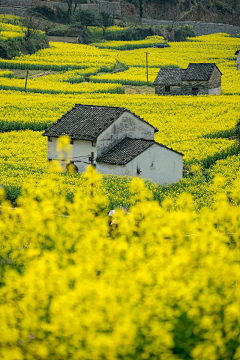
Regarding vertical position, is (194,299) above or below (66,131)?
above

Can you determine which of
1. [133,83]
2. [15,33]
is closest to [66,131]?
[133,83]

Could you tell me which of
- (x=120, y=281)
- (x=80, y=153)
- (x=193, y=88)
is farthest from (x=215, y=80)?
(x=120, y=281)

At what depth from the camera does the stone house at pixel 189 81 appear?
64.5 metres

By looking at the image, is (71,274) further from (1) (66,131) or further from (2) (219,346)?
(1) (66,131)

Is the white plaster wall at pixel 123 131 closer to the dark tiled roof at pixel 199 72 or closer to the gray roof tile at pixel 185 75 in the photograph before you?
the gray roof tile at pixel 185 75

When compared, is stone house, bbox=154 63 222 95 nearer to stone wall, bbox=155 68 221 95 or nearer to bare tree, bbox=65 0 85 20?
stone wall, bbox=155 68 221 95

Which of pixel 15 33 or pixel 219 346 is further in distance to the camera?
pixel 15 33

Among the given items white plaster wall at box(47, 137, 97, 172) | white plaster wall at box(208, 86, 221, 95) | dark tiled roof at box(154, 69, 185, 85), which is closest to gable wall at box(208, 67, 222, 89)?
white plaster wall at box(208, 86, 221, 95)

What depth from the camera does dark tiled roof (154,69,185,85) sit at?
6462 centimetres

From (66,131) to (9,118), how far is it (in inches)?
627

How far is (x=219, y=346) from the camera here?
10586mm

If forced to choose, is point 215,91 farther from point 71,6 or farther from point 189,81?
point 71,6

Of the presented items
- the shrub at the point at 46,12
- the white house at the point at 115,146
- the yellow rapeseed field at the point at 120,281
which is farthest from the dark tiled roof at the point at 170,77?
the shrub at the point at 46,12

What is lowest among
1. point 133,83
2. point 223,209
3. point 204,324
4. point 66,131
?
point 133,83
